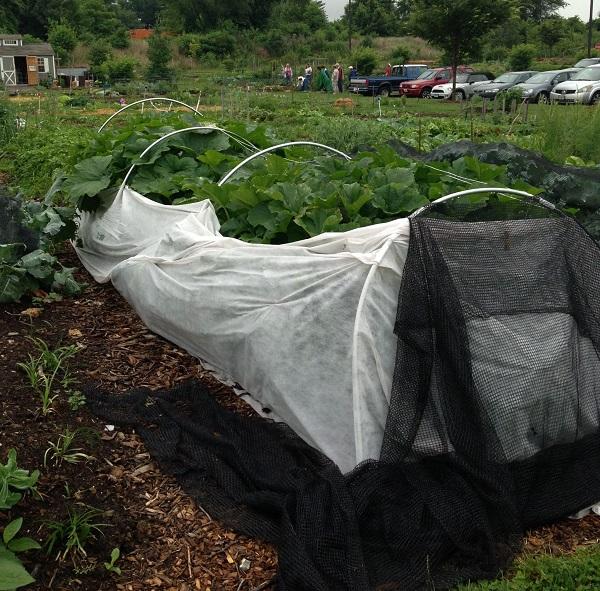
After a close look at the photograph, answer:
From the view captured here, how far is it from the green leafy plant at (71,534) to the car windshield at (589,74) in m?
27.6

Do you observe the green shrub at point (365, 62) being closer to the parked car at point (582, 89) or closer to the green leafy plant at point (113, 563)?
the parked car at point (582, 89)

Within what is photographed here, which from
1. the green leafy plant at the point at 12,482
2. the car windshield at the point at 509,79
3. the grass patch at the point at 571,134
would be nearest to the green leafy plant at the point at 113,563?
the green leafy plant at the point at 12,482

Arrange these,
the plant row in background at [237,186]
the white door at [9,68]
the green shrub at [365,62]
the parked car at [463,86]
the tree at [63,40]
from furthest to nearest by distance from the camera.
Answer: the tree at [63,40] < the green shrub at [365,62] < the white door at [9,68] < the parked car at [463,86] < the plant row in background at [237,186]

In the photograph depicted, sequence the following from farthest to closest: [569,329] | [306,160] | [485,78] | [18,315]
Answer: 1. [485,78]
2. [306,160]
3. [18,315]
4. [569,329]

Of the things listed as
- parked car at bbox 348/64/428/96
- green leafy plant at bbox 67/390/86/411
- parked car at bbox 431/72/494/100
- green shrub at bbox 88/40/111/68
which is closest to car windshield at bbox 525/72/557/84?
parked car at bbox 431/72/494/100

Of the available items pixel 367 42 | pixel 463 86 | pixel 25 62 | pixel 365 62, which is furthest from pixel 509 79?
pixel 367 42

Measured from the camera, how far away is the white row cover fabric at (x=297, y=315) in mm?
3092

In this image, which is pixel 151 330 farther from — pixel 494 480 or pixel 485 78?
pixel 485 78

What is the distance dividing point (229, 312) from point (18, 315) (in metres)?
1.60

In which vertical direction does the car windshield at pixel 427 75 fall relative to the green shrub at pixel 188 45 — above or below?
below

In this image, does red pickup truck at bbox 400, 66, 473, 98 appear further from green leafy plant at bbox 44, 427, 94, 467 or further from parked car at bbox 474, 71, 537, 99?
green leafy plant at bbox 44, 427, 94, 467

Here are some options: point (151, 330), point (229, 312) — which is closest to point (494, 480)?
point (229, 312)

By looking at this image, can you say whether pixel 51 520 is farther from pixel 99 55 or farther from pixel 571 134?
pixel 99 55

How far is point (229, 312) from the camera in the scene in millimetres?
3803
